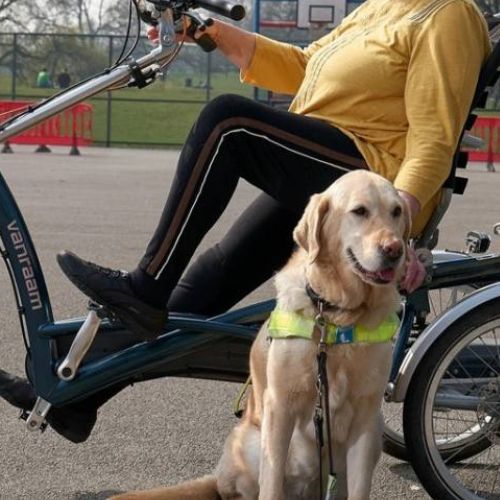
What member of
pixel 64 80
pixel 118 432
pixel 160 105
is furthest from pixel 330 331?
pixel 160 105

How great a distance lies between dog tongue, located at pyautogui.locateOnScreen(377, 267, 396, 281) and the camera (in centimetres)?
296

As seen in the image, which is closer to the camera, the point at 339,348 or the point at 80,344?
the point at 339,348

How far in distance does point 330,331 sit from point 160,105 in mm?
31534

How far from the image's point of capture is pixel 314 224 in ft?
9.93

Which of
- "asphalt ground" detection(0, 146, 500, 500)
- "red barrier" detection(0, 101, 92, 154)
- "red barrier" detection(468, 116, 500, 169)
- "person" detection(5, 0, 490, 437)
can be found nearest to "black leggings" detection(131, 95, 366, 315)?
"person" detection(5, 0, 490, 437)

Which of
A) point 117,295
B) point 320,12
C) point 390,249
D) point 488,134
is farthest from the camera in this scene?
point 320,12

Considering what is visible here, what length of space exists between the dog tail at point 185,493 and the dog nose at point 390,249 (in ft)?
3.25

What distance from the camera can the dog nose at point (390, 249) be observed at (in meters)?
2.92

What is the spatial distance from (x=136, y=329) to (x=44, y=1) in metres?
44.1

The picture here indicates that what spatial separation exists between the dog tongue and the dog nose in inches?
1.7

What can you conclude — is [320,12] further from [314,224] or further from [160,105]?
[314,224]

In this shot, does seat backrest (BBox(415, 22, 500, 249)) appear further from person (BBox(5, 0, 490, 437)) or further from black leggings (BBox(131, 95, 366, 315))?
black leggings (BBox(131, 95, 366, 315))

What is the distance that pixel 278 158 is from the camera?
349 cm

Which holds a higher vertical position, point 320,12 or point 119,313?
point 320,12
